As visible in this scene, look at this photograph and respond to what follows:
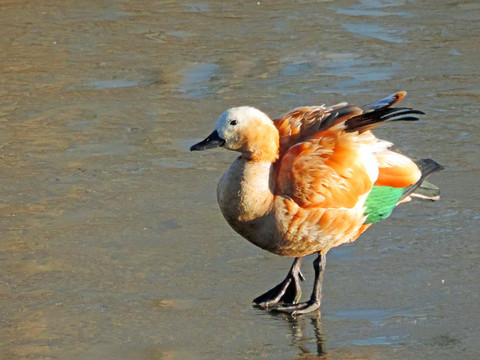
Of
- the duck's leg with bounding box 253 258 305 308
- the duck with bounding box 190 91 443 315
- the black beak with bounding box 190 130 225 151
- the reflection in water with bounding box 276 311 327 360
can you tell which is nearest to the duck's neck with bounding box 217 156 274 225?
the duck with bounding box 190 91 443 315

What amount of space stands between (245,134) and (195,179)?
2056 millimetres

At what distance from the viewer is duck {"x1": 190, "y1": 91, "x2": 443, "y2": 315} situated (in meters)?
5.20

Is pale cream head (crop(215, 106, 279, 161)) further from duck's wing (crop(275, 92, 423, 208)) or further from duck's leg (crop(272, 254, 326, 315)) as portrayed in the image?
duck's leg (crop(272, 254, 326, 315))

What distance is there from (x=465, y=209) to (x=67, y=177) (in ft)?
9.34

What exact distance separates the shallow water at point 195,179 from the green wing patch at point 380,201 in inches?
13.6

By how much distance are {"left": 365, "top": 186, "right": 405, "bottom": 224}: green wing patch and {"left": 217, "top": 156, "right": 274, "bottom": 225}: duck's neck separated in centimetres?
68

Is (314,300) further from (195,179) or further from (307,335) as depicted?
(195,179)

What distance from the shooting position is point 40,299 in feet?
18.0

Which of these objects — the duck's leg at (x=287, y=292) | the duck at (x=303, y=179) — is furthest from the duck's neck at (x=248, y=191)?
the duck's leg at (x=287, y=292)

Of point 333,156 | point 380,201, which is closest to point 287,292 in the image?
point 380,201

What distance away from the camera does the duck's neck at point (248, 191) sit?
5184 mm

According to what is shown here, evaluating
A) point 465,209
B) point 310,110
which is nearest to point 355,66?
point 465,209

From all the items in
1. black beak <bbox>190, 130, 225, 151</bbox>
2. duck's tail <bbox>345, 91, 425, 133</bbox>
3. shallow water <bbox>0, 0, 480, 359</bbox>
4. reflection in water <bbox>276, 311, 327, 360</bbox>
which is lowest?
reflection in water <bbox>276, 311, 327, 360</bbox>

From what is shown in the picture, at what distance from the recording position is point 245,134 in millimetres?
5145
